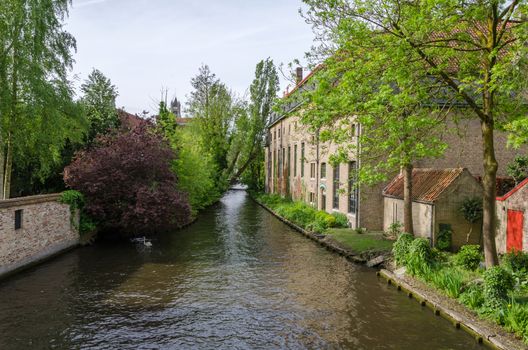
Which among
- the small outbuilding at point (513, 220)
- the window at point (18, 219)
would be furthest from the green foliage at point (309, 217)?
the window at point (18, 219)

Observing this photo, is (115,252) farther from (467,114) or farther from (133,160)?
(467,114)

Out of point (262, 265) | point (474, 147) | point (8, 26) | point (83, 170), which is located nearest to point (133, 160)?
point (83, 170)

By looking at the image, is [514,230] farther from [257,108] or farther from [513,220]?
[257,108]

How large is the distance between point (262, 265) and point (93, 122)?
48.7 feet

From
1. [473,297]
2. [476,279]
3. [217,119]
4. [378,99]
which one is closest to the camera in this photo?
[378,99]

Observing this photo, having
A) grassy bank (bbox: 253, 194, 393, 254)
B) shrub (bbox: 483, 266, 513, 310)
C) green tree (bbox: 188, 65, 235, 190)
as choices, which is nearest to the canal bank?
shrub (bbox: 483, 266, 513, 310)

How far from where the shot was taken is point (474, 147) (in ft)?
71.9

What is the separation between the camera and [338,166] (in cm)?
2678

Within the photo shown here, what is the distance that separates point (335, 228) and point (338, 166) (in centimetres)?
461

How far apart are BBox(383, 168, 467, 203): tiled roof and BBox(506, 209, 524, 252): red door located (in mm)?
2948

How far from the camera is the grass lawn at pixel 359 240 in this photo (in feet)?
60.7

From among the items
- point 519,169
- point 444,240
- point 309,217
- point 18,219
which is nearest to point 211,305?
point 18,219

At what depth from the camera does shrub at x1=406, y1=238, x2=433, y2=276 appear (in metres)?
13.7

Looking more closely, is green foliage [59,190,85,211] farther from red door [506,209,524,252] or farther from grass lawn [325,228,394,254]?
red door [506,209,524,252]
